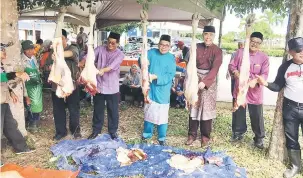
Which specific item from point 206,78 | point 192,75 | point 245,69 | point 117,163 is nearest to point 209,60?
point 206,78

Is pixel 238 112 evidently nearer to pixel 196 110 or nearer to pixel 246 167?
pixel 196 110

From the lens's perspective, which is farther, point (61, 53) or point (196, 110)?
point (196, 110)

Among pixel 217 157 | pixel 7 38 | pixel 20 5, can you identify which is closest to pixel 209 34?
pixel 217 157

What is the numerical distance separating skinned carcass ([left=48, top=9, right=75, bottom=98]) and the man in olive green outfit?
1.27 m

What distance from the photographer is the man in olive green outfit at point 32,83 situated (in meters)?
5.18

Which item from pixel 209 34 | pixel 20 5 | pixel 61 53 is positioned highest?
pixel 20 5

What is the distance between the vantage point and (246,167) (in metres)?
4.18

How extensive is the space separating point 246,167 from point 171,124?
228 cm

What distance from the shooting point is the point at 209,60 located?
467cm

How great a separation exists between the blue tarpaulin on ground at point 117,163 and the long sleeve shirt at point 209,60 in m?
1.14

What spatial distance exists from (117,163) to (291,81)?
249 cm

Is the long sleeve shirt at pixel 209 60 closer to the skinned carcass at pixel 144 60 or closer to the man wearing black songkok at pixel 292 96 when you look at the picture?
the man wearing black songkok at pixel 292 96

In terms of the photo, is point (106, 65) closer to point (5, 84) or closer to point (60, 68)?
point (60, 68)

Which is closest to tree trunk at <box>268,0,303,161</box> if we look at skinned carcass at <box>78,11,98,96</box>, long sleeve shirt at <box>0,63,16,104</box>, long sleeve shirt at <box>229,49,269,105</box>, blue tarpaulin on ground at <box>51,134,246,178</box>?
long sleeve shirt at <box>229,49,269,105</box>
